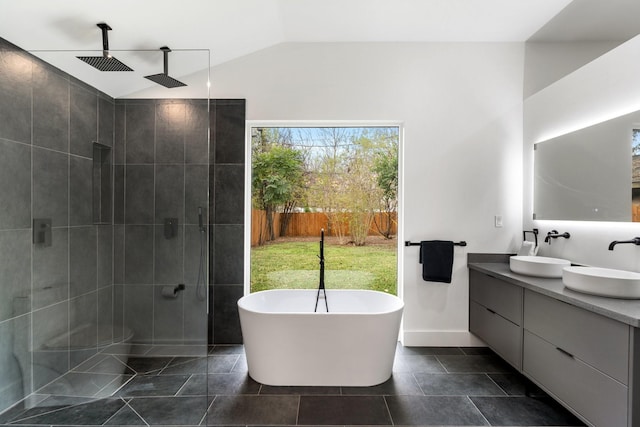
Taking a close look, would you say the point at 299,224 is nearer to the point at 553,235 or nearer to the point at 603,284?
the point at 553,235

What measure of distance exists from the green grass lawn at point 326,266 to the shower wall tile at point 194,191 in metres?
1.31

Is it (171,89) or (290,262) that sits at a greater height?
(171,89)

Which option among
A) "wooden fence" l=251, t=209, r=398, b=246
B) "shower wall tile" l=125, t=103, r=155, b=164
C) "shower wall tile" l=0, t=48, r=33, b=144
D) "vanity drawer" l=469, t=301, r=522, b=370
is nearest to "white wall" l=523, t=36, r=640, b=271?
"vanity drawer" l=469, t=301, r=522, b=370

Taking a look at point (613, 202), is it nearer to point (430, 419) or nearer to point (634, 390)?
point (634, 390)

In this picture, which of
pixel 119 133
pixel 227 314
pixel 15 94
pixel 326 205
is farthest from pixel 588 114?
pixel 15 94

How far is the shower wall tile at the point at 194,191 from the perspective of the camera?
6.59ft

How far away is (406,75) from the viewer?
3.09 meters

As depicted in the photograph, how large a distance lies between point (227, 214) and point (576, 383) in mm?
2779

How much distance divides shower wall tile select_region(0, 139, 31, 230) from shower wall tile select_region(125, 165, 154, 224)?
560 mm

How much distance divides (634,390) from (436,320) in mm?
1649

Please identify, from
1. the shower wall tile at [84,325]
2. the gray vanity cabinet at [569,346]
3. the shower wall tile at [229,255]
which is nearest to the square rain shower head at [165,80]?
the shower wall tile at [84,325]

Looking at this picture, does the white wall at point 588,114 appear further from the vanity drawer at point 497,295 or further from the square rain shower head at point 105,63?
the square rain shower head at point 105,63

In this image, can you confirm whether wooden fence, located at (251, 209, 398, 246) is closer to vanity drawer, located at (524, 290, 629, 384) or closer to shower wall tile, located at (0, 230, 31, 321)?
vanity drawer, located at (524, 290, 629, 384)

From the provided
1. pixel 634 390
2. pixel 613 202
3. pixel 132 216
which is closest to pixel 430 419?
pixel 634 390
